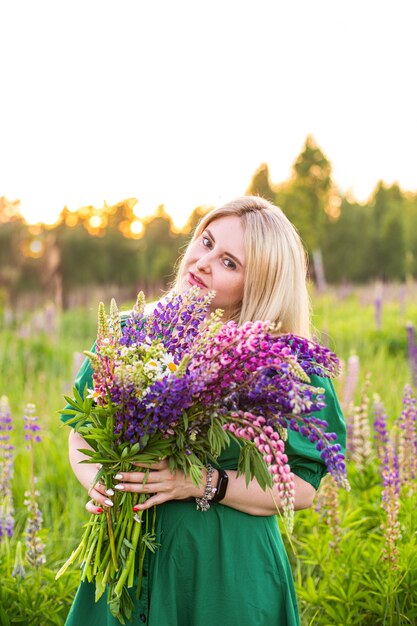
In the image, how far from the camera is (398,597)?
2922 mm

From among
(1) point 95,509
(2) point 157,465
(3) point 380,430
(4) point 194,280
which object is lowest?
(3) point 380,430

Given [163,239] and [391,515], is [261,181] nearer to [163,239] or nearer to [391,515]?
[163,239]

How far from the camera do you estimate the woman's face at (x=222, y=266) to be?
7.45 feet

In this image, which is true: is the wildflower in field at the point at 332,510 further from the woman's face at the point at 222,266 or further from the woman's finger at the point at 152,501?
the woman's finger at the point at 152,501

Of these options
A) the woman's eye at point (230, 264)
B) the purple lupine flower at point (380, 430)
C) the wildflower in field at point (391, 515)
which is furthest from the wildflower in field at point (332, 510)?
the woman's eye at point (230, 264)

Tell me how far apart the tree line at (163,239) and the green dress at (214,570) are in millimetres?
10245

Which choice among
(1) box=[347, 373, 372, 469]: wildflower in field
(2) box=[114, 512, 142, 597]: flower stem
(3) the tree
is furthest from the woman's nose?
(3) the tree

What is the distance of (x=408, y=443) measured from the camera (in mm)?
3281

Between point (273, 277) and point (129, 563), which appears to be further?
point (273, 277)

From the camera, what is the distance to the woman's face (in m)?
2.27

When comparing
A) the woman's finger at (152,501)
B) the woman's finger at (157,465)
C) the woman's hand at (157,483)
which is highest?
the woman's finger at (157,465)

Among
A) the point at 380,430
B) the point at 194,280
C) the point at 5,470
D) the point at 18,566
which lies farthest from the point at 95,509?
the point at 380,430

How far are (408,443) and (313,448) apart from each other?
1384mm

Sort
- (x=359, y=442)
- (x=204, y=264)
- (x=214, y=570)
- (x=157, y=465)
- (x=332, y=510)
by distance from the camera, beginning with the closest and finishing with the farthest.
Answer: (x=157, y=465) < (x=214, y=570) < (x=204, y=264) < (x=332, y=510) < (x=359, y=442)
